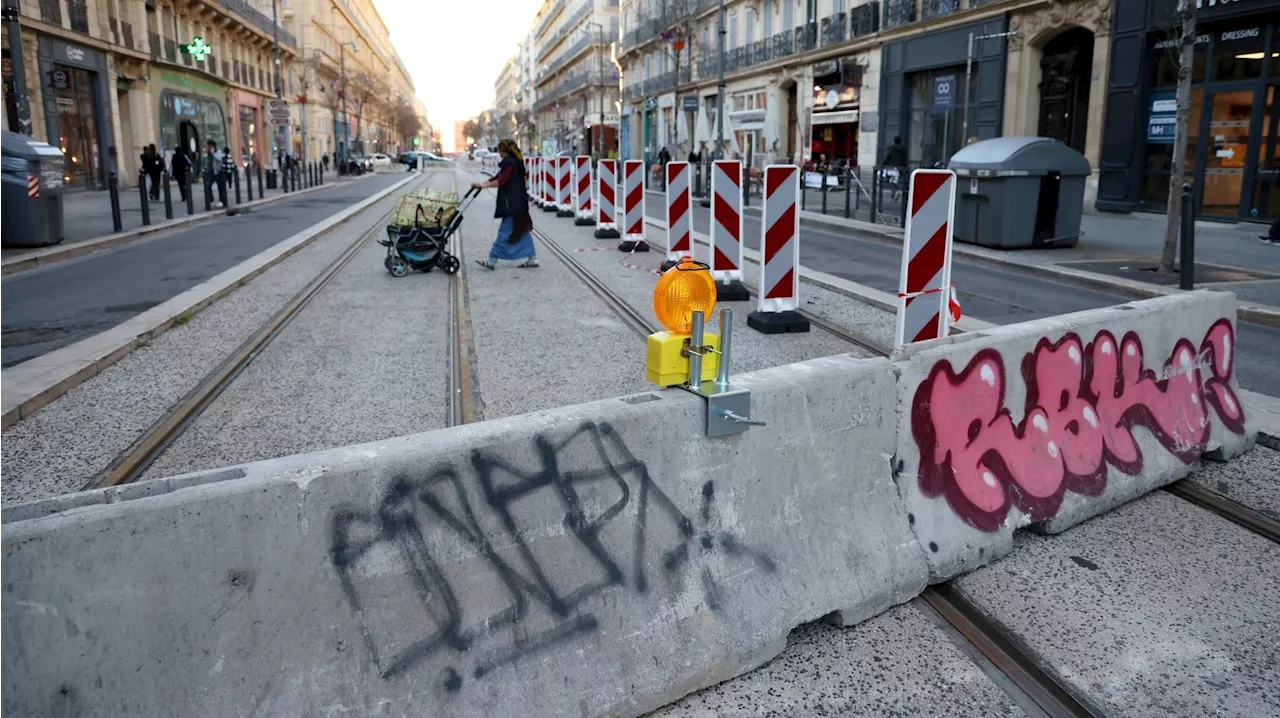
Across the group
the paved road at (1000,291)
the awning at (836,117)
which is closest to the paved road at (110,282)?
the paved road at (1000,291)

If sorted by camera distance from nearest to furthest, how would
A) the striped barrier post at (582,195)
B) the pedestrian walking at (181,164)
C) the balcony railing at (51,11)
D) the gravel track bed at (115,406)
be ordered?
the gravel track bed at (115,406) < the striped barrier post at (582,195) < the pedestrian walking at (181,164) < the balcony railing at (51,11)

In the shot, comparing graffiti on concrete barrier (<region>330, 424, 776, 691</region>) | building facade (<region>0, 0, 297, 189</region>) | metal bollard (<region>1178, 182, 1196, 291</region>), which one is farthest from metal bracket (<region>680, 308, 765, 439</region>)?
building facade (<region>0, 0, 297, 189</region>)

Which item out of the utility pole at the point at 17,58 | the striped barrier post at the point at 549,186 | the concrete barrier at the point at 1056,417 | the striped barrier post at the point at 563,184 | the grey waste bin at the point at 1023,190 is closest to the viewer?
the concrete barrier at the point at 1056,417

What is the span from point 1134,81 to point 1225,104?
2.09 m

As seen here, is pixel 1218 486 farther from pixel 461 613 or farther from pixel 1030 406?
pixel 461 613

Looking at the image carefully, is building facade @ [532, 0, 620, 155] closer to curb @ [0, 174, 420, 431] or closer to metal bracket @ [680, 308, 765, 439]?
curb @ [0, 174, 420, 431]

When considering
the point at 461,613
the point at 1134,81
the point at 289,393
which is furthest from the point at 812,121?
the point at 461,613

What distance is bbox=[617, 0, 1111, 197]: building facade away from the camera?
23.3 metres

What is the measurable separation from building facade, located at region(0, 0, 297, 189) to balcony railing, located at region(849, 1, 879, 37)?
2193cm

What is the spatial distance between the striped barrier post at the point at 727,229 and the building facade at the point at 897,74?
15169 millimetres

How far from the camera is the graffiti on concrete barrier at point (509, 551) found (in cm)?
233

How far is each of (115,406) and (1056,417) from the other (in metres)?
5.44

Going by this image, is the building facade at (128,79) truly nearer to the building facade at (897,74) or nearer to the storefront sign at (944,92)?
the building facade at (897,74)

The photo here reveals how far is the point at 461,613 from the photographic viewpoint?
2.43 m
